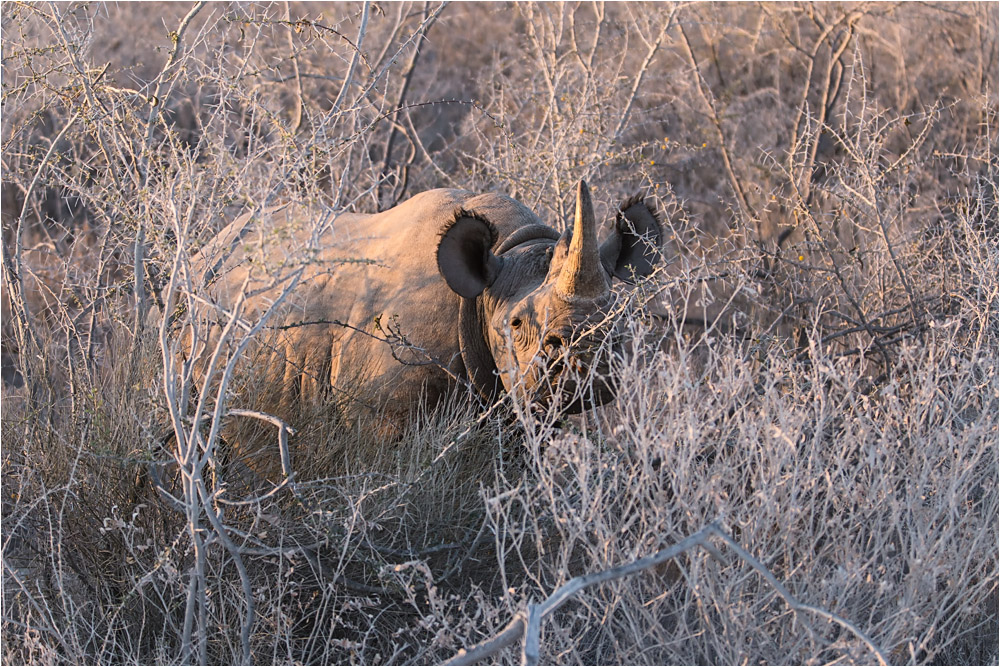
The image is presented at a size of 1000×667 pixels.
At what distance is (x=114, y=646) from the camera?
385 centimetres

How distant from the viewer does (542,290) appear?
16.0 ft

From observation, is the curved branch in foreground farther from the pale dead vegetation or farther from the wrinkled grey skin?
the wrinkled grey skin

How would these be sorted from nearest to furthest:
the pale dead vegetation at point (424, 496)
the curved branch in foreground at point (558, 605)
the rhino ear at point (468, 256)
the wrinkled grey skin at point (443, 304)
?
the curved branch in foreground at point (558, 605) → the pale dead vegetation at point (424, 496) → the wrinkled grey skin at point (443, 304) → the rhino ear at point (468, 256)

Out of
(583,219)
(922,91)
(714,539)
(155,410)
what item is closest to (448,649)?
(714,539)

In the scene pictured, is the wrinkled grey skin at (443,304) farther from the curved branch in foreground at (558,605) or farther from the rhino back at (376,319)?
the curved branch in foreground at (558,605)

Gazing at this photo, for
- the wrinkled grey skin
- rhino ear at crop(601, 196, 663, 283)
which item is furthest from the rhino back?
rhino ear at crop(601, 196, 663, 283)

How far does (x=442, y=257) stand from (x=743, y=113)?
7197mm

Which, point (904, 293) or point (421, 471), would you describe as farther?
point (904, 293)

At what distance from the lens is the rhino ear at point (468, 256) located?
16.5 ft

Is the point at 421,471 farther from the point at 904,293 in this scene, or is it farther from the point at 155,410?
the point at 904,293

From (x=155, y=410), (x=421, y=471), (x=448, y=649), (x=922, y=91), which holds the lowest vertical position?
(x=448, y=649)

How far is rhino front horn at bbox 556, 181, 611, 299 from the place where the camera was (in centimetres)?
451

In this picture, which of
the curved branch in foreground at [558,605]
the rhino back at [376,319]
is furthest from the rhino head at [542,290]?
the curved branch in foreground at [558,605]

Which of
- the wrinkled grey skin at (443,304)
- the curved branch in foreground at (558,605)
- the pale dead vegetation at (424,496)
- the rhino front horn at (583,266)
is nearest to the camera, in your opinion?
the curved branch in foreground at (558,605)
